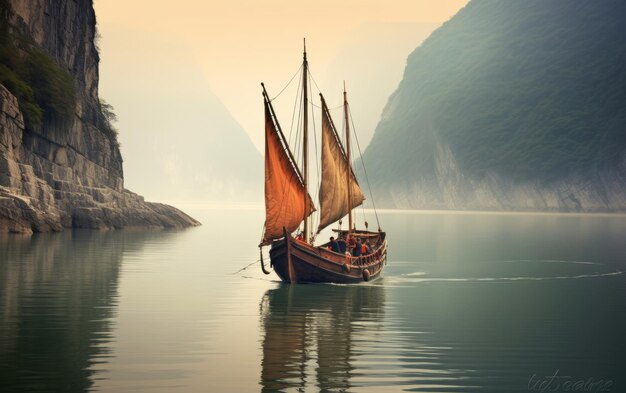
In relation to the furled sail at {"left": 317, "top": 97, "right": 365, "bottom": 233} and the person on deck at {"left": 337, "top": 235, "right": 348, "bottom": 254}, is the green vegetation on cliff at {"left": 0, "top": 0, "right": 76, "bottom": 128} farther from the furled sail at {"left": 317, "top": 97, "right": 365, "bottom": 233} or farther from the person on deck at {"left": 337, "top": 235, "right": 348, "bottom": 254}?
the person on deck at {"left": 337, "top": 235, "right": 348, "bottom": 254}

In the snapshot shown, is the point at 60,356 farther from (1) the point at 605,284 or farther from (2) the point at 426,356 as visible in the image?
(1) the point at 605,284

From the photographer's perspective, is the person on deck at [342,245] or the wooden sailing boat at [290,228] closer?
the wooden sailing boat at [290,228]

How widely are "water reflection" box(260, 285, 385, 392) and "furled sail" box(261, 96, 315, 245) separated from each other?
10.6 feet

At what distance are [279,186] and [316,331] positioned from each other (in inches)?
635

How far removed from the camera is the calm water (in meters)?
20.7

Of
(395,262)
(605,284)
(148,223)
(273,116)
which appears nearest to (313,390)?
(273,116)

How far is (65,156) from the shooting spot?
9169 cm

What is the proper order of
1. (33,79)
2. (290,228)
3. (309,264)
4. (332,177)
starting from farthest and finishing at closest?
1. (33,79)
2. (332,177)
3. (290,228)
4. (309,264)

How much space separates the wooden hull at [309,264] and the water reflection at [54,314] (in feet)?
26.7

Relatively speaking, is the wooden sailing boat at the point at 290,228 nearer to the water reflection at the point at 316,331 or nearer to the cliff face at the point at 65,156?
the water reflection at the point at 316,331

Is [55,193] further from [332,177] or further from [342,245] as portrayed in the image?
[342,245]

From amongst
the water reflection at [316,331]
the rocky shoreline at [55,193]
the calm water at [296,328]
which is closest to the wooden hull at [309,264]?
the water reflection at [316,331]

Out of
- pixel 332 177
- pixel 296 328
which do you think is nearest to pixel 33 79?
pixel 332 177

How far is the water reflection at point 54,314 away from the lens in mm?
20188
